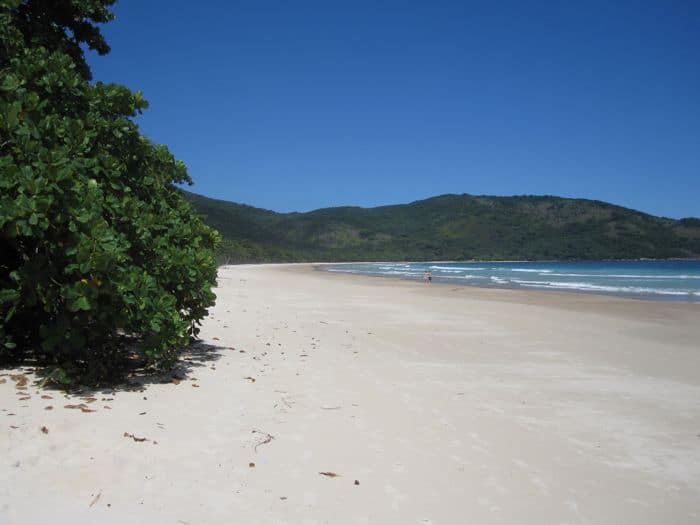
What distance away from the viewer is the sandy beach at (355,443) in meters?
3.28

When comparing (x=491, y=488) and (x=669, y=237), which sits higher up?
(x=669, y=237)

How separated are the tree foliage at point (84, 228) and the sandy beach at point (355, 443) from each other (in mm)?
639

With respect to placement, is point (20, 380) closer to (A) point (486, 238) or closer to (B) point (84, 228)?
(B) point (84, 228)

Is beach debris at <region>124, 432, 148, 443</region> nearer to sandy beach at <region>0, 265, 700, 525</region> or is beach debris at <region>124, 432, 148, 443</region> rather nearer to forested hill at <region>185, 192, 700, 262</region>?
sandy beach at <region>0, 265, 700, 525</region>

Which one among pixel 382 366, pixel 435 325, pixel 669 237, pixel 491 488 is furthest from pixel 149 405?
pixel 669 237

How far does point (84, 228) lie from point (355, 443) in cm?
298

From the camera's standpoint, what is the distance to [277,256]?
4820 inches

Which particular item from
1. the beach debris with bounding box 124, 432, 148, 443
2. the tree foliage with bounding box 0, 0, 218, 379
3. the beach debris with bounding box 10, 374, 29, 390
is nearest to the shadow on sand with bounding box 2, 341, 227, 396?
the beach debris with bounding box 10, 374, 29, 390

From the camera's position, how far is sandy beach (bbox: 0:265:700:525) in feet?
10.8

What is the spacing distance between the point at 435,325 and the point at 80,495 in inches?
436

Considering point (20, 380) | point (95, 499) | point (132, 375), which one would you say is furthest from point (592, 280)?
point (95, 499)

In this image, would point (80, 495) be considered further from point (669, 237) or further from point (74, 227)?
point (669, 237)

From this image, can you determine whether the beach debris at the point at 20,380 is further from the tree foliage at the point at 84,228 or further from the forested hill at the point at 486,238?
the forested hill at the point at 486,238

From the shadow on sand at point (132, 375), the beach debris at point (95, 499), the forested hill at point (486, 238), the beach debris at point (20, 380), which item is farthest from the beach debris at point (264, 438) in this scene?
the forested hill at point (486, 238)
